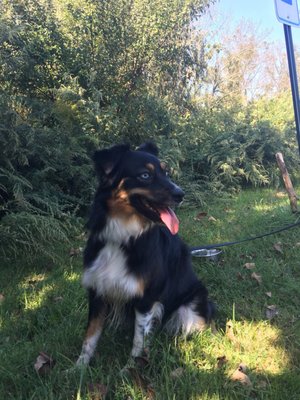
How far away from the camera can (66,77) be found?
22.6 ft

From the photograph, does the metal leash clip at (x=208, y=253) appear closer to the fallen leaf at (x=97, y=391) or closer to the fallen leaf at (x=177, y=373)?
the fallen leaf at (x=177, y=373)

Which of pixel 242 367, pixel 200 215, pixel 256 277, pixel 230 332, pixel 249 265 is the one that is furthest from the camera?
pixel 200 215

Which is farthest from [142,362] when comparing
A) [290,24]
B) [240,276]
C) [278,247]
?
[290,24]

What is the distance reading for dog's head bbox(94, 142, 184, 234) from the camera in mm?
2785

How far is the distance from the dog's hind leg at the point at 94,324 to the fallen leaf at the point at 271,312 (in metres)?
1.66

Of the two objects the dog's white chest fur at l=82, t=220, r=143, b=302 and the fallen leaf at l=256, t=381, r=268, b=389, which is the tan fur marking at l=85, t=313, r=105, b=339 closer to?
the dog's white chest fur at l=82, t=220, r=143, b=302

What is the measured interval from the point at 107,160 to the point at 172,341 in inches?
62.6

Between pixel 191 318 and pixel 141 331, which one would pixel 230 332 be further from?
pixel 141 331

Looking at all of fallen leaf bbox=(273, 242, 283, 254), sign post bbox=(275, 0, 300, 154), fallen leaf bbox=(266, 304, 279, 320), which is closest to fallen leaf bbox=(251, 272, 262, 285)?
fallen leaf bbox=(266, 304, 279, 320)

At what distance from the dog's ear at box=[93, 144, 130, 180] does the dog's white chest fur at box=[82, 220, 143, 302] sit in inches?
15.3

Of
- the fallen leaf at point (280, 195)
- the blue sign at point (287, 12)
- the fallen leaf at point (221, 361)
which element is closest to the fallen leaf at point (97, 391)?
the fallen leaf at point (221, 361)

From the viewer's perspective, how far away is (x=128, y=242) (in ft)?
9.37

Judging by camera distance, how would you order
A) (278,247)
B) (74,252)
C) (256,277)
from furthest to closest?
(278,247) < (74,252) < (256,277)

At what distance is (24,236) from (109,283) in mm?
1974
